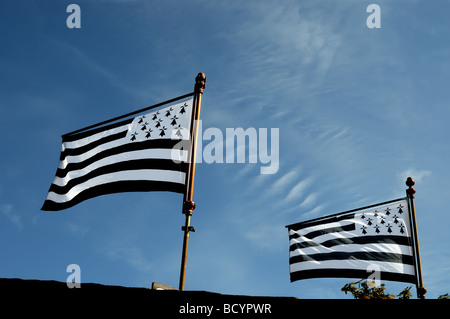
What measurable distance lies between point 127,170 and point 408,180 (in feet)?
32.6

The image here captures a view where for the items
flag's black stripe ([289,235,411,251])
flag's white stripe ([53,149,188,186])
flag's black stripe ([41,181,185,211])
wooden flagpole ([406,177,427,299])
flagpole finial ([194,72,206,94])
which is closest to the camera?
flag's black stripe ([41,181,185,211])

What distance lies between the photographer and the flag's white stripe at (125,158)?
941cm

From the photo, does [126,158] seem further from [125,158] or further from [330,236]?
[330,236]

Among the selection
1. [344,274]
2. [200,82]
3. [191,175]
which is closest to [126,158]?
[191,175]

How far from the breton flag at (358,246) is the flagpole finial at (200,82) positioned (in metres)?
6.99

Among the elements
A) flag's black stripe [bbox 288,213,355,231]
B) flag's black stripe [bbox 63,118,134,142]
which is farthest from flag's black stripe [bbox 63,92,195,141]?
flag's black stripe [bbox 288,213,355,231]

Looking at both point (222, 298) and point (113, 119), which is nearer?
point (222, 298)

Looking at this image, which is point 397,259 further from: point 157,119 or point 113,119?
point 113,119

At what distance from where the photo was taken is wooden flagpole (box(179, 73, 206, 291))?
743 cm

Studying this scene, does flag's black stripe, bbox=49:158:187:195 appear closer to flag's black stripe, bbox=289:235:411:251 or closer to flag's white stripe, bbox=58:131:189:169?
flag's white stripe, bbox=58:131:189:169

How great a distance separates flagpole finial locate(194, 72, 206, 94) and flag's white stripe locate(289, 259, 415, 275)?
7296 millimetres

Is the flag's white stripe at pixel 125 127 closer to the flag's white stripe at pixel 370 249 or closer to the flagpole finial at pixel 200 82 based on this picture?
the flagpole finial at pixel 200 82
